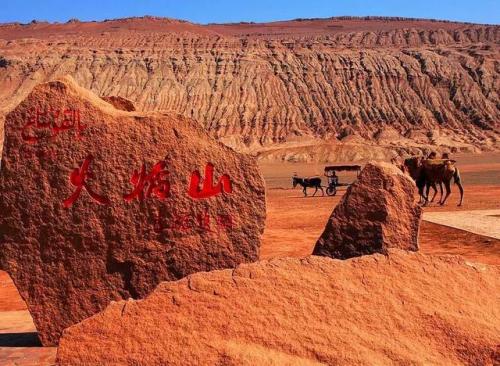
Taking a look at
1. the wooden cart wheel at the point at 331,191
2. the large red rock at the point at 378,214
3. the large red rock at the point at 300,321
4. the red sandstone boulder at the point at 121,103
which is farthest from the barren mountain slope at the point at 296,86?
the large red rock at the point at 300,321

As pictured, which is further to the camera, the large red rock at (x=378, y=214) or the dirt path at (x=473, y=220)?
the dirt path at (x=473, y=220)

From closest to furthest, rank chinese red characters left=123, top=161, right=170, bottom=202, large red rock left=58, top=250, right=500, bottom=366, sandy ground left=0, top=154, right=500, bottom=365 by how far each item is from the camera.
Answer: large red rock left=58, top=250, right=500, bottom=366 < chinese red characters left=123, top=161, right=170, bottom=202 < sandy ground left=0, top=154, right=500, bottom=365

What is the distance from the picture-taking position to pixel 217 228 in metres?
6.14

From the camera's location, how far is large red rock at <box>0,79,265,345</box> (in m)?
6.12

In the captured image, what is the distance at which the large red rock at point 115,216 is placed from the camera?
6.12 metres

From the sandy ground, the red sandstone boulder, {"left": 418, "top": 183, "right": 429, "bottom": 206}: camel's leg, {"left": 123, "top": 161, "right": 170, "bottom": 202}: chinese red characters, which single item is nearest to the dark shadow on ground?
the sandy ground

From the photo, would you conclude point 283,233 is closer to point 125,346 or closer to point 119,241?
point 119,241

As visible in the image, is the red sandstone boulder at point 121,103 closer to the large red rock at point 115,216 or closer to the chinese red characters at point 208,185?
the large red rock at point 115,216

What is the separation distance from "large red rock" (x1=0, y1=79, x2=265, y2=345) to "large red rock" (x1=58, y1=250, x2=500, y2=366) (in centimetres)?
118

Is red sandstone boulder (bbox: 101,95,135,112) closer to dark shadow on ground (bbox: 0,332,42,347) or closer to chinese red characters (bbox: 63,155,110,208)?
chinese red characters (bbox: 63,155,110,208)

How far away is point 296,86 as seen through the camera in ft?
224

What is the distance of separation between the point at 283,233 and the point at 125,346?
35.4 feet

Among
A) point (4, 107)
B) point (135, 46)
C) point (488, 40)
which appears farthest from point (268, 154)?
point (488, 40)

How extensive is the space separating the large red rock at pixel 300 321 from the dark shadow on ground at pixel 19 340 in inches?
72.8
